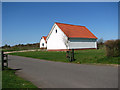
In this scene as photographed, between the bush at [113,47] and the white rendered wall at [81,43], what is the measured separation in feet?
74.8

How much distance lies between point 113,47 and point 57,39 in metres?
26.7

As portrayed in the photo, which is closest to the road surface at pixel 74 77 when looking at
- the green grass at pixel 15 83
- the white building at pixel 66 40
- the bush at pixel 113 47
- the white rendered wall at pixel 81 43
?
the green grass at pixel 15 83

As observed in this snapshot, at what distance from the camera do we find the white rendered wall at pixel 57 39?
36731 millimetres

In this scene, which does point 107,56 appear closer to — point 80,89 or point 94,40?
point 80,89

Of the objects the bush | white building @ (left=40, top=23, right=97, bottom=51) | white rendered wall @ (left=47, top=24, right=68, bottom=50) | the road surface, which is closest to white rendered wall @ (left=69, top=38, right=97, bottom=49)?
white building @ (left=40, top=23, right=97, bottom=51)

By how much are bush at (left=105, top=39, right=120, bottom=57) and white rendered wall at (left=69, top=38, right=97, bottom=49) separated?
898 inches

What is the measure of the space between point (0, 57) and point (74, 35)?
29.2 m

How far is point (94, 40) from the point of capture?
43125mm

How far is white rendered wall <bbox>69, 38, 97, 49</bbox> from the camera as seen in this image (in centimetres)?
3661

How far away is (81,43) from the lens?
128ft

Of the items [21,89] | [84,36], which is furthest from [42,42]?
[21,89]

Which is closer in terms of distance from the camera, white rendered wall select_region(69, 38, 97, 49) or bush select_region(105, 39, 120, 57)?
bush select_region(105, 39, 120, 57)

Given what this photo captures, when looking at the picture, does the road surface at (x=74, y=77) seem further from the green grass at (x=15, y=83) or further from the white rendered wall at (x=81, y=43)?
the white rendered wall at (x=81, y=43)

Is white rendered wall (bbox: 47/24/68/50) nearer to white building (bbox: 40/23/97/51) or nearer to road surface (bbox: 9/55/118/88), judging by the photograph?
white building (bbox: 40/23/97/51)
